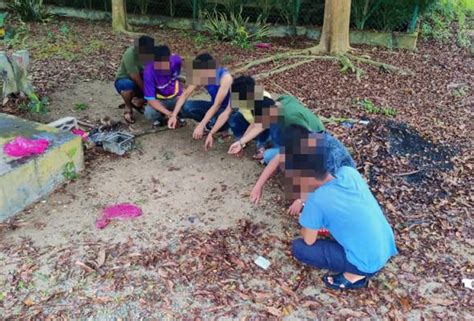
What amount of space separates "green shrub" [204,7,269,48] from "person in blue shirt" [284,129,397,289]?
233 inches

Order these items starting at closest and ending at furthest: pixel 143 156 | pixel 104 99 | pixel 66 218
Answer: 1. pixel 66 218
2. pixel 143 156
3. pixel 104 99

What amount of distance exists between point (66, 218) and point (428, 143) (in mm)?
3575

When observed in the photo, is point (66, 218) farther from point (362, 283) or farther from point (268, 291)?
point (362, 283)

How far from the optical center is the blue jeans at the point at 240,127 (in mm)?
4445

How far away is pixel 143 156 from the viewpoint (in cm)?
459

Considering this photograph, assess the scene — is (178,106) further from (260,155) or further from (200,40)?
(200,40)

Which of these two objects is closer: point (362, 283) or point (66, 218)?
point (362, 283)

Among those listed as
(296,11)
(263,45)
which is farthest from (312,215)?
(296,11)

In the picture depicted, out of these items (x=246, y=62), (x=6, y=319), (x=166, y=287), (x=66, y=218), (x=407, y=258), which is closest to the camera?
(x=6, y=319)

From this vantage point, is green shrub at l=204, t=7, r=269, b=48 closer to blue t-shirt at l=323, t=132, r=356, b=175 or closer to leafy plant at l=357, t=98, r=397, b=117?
leafy plant at l=357, t=98, r=397, b=117

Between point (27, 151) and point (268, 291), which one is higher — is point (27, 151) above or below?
above

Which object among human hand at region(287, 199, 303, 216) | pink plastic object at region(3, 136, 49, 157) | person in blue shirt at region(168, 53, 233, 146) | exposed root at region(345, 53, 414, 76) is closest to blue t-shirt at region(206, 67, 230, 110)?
person in blue shirt at region(168, 53, 233, 146)

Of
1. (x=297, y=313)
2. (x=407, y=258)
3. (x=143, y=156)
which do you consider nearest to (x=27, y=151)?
(x=143, y=156)

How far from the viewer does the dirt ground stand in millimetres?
2902
